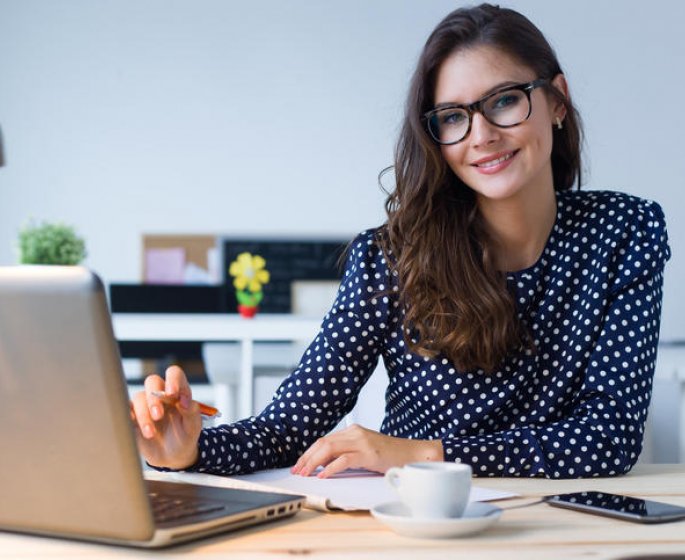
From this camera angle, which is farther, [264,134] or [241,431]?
[264,134]

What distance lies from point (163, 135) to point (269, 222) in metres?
0.71

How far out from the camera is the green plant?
147 inches

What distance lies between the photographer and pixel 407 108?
1.70m

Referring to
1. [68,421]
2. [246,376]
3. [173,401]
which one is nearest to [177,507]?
[68,421]

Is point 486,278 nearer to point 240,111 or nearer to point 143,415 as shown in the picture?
point 143,415

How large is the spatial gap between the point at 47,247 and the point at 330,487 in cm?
279

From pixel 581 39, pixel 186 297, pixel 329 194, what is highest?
pixel 581 39

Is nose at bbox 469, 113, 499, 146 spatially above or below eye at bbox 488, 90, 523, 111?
below

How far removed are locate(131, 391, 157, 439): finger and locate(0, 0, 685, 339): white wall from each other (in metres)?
4.24

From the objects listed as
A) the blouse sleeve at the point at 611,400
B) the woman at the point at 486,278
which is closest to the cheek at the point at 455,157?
the woman at the point at 486,278

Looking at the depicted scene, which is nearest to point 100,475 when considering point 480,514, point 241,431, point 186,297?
point 480,514

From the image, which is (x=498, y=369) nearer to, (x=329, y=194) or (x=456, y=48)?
(x=456, y=48)

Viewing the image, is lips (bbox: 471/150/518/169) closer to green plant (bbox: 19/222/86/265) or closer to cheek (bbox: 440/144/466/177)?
cheek (bbox: 440/144/466/177)

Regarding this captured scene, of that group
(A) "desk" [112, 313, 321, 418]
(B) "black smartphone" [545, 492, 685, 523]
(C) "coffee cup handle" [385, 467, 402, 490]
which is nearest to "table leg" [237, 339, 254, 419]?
(A) "desk" [112, 313, 321, 418]
